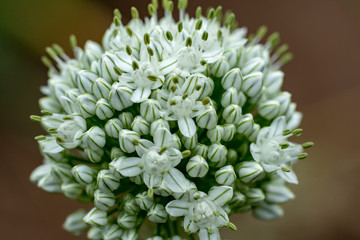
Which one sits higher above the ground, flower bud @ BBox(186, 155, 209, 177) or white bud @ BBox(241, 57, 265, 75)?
white bud @ BBox(241, 57, 265, 75)

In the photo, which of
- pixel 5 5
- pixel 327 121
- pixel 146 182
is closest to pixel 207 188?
pixel 146 182

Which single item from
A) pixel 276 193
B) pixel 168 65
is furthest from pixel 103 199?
pixel 276 193

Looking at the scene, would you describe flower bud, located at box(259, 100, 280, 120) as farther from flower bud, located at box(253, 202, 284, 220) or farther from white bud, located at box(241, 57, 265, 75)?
flower bud, located at box(253, 202, 284, 220)

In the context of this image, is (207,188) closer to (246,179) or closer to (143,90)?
(246,179)

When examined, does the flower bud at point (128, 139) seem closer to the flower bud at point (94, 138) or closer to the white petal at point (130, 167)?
the white petal at point (130, 167)

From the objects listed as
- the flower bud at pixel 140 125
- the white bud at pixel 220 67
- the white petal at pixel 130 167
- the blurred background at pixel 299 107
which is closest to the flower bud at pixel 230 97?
the white bud at pixel 220 67

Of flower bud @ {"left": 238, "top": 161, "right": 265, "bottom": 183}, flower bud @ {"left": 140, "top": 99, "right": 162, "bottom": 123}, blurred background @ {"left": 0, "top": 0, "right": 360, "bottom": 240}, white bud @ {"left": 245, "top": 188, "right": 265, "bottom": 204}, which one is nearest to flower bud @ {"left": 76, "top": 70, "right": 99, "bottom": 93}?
flower bud @ {"left": 140, "top": 99, "right": 162, "bottom": 123}
